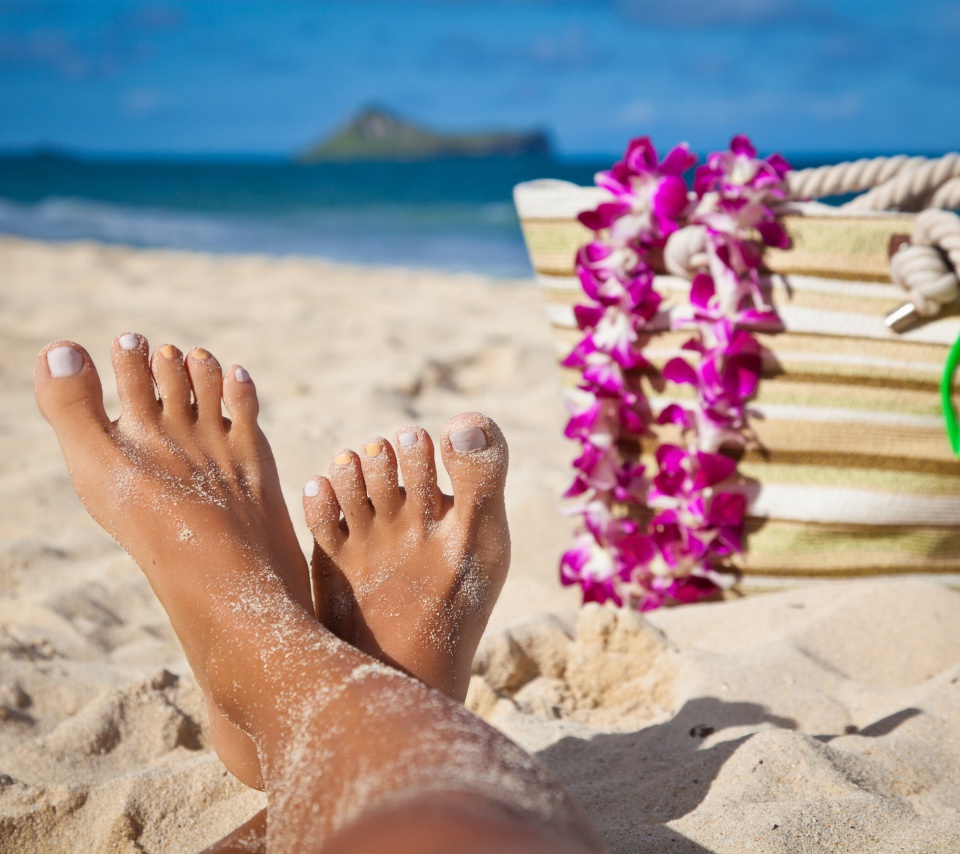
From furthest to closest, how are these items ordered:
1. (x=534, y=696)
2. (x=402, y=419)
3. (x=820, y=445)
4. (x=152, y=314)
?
(x=152, y=314)
(x=402, y=419)
(x=820, y=445)
(x=534, y=696)

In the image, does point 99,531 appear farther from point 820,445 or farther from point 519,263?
point 519,263

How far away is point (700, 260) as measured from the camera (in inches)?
58.9

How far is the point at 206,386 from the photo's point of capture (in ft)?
4.68

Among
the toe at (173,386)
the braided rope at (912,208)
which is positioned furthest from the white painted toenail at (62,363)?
the braided rope at (912,208)

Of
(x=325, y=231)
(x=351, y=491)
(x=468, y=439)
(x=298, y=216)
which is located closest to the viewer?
(x=468, y=439)

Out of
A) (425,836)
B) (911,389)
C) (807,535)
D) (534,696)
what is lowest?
(534,696)

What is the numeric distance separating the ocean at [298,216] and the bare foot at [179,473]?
6.24m

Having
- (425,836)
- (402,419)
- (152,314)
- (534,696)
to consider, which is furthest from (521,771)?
(152,314)

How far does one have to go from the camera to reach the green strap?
1.44m

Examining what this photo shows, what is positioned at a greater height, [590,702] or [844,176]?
[844,176]

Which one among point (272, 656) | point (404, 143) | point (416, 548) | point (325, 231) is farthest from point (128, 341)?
point (404, 143)

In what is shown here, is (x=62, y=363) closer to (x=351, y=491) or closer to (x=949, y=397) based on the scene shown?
(x=351, y=491)

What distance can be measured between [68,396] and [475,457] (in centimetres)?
58

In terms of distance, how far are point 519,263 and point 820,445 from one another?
22.7 feet
